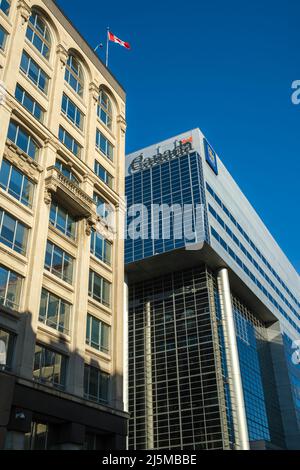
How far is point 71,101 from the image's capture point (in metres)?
40.0

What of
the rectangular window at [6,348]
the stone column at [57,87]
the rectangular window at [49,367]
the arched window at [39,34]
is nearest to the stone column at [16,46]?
the arched window at [39,34]

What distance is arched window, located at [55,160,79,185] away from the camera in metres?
36.2

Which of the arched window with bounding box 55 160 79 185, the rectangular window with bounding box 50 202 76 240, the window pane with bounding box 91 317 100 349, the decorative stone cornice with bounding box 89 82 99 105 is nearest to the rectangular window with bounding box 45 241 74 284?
the rectangular window with bounding box 50 202 76 240

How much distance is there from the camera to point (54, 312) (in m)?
30.7

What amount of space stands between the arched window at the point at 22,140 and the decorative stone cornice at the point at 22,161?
767 mm

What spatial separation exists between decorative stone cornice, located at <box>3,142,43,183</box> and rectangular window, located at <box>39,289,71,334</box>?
7946 millimetres

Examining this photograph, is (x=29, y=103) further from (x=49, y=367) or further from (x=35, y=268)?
(x=49, y=367)

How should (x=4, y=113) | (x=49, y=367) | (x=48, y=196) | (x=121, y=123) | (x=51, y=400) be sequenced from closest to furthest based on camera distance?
(x=51, y=400)
(x=49, y=367)
(x=4, y=113)
(x=48, y=196)
(x=121, y=123)

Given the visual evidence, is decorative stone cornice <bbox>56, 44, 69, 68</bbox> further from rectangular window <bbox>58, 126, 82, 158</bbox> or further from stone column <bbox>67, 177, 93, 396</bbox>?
stone column <bbox>67, 177, 93, 396</bbox>

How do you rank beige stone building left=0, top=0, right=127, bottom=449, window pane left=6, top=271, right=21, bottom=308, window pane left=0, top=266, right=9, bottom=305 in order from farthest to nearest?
window pane left=6, top=271, right=21, bottom=308 → window pane left=0, top=266, right=9, bottom=305 → beige stone building left=0, top=0, right=127, bottom=449

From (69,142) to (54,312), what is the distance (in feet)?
45.9

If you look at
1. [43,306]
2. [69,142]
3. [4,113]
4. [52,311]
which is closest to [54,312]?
[52,311]
